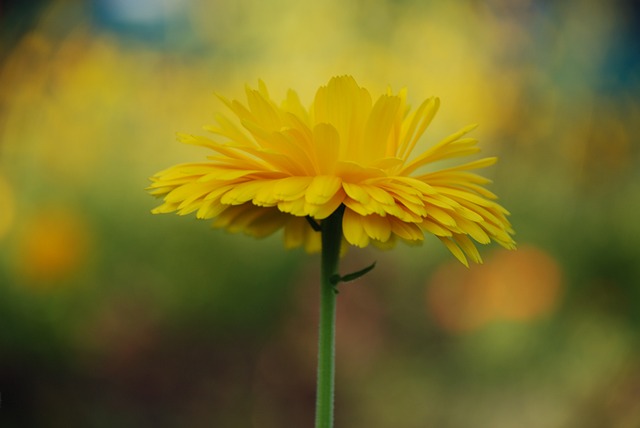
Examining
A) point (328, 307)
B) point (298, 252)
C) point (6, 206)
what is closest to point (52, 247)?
point (6, 206)

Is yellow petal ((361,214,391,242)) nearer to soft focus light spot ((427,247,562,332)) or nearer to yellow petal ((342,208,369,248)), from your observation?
yellow petal ((342,208,369,248))

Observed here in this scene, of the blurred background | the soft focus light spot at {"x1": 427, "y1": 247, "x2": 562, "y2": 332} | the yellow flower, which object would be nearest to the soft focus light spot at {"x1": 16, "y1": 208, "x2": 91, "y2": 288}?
the blurred background

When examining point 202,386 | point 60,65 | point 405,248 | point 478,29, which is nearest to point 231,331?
point 202,386

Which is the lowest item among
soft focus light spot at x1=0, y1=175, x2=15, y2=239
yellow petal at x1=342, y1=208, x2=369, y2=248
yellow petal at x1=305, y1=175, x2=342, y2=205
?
yellow petal at x1=342, y1=208, x2=369, y2=248

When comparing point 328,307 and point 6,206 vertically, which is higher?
point 6,206

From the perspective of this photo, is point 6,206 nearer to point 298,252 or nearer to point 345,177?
point 298,252

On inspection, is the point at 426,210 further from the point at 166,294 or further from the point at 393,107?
the point at 166,294

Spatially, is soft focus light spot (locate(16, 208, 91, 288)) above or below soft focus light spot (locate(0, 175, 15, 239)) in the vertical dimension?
below
